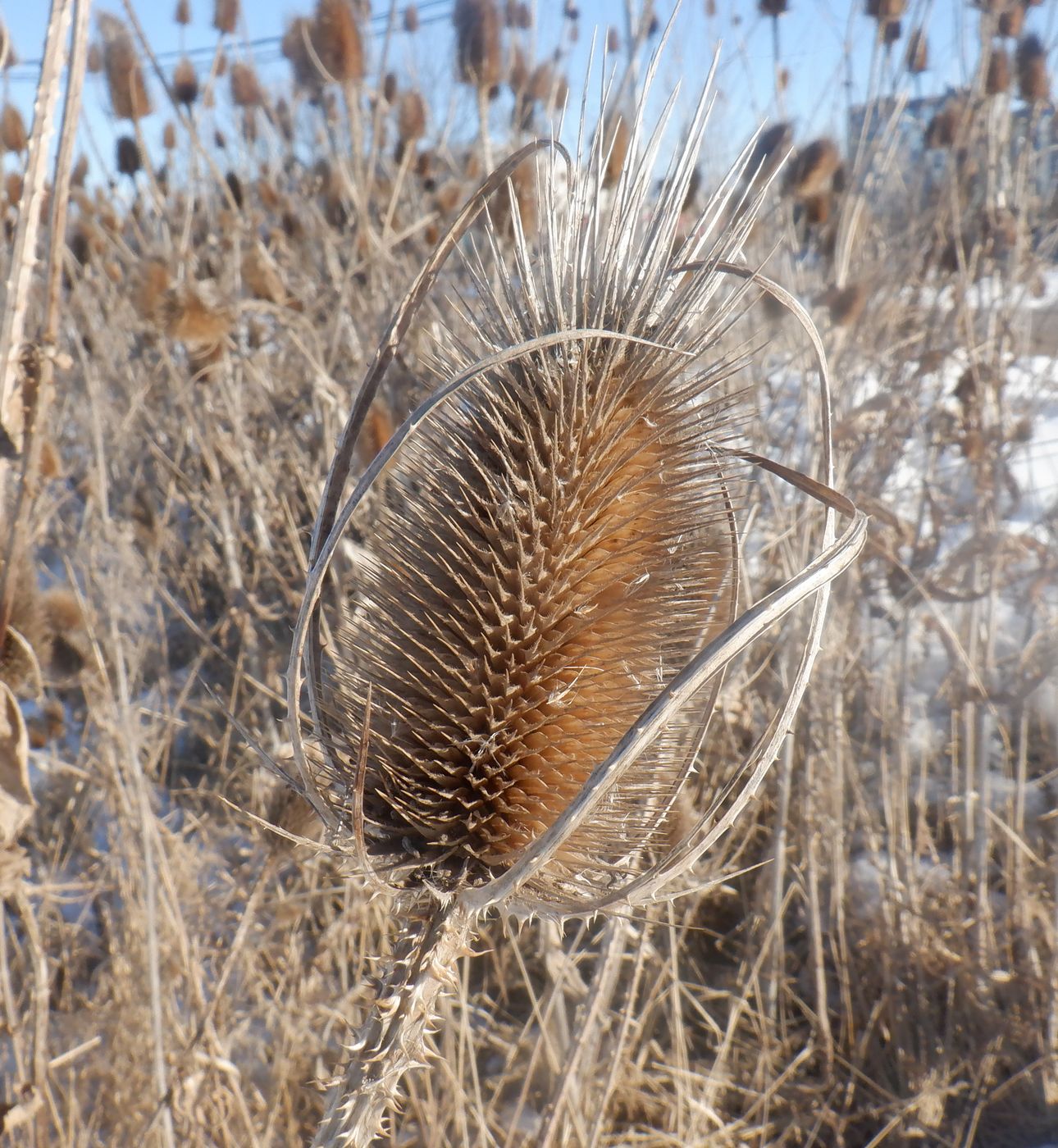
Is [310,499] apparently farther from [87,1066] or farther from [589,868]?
[589,868]

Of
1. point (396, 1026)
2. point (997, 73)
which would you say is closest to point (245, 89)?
point (997, 73)

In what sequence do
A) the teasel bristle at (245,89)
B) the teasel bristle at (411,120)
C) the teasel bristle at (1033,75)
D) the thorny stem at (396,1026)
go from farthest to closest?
the teasel bristle at (245,89), the teasel bristle at (411,120), the teasel bristle at (1033,75), the thorny stem at (396,1026)

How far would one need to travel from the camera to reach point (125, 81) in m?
3.22

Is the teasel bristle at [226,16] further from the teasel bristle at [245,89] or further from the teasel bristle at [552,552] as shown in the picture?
the teasel bristle at [552,552]

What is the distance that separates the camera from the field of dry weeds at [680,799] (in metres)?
2.00

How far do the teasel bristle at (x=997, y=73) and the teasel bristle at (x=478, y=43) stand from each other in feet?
5.25

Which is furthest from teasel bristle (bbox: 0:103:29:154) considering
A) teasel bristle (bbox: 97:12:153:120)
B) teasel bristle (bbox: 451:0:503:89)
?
teasel bristle (bbox: 451:0:503:89)

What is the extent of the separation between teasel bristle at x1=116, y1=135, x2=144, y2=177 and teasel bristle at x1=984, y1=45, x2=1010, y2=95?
3311mm

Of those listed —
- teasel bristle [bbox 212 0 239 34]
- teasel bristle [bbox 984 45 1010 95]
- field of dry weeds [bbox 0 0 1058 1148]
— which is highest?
teasel bristle [bbox 212 0 239 34]

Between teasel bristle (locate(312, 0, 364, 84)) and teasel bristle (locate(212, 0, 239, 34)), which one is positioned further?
teasel bristle (locate(212, 0, 239, 34))

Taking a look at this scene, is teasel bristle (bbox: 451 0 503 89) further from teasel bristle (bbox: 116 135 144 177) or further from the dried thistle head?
the dried thistle head

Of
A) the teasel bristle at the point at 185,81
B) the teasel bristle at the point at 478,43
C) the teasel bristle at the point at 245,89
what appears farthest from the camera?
the teasel bristle at the point at 245,89

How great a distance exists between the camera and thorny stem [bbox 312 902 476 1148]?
104 centimetres

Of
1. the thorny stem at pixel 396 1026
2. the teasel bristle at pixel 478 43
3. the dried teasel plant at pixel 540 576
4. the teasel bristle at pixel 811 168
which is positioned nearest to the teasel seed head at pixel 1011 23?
the teasel bristle at pixel 811 168
